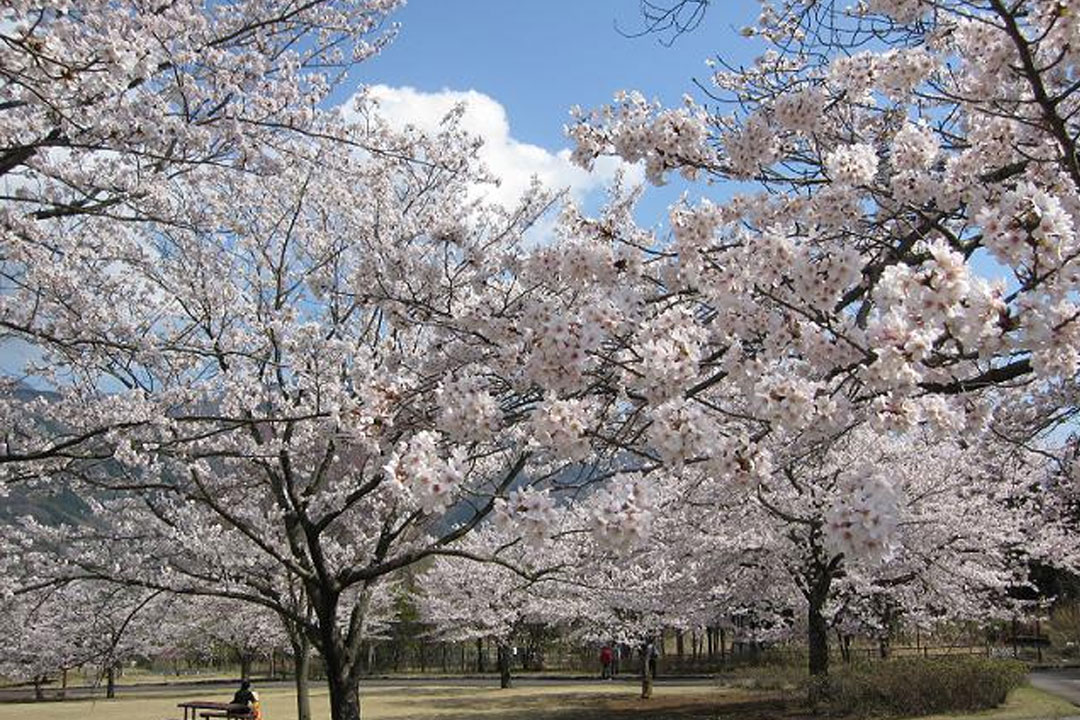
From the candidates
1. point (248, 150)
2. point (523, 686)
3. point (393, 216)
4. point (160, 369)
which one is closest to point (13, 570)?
point (160, 369)

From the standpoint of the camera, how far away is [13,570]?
10.3 m

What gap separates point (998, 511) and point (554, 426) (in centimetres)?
1917

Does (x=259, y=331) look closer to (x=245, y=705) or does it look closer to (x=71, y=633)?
(x=245, y=705)

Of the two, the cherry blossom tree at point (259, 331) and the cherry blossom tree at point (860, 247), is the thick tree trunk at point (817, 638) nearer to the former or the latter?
the cherry blossom tree at point (259, 331)

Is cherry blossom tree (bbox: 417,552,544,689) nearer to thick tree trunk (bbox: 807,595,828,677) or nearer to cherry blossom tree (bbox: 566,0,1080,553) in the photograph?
thick tree trunk (bbox: 807,595,828,677)

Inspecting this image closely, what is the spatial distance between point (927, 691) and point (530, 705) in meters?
10.4

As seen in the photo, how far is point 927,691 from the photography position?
1650 cm

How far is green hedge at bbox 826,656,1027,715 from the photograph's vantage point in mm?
16406

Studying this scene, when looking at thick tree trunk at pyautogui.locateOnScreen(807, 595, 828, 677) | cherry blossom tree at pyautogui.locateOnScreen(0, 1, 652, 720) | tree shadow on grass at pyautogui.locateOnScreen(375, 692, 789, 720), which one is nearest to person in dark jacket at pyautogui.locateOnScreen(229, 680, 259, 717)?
tree shadow on grass at pyautogui.locateOnScreen(375, 692, 789, 720)

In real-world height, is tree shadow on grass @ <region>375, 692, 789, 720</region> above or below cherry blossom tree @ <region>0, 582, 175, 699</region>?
below

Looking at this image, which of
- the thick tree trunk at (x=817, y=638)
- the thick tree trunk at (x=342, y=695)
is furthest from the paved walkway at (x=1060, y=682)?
the thick tree trunk at (x=342, y=695)

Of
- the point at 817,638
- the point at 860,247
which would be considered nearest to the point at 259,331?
the point at 860,247

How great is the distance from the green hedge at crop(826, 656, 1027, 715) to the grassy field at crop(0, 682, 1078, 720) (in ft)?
1.40

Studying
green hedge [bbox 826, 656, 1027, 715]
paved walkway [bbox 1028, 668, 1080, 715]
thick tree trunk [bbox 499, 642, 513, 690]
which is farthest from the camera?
thick tree trunk [bbox 499, 642, 513, 690]
